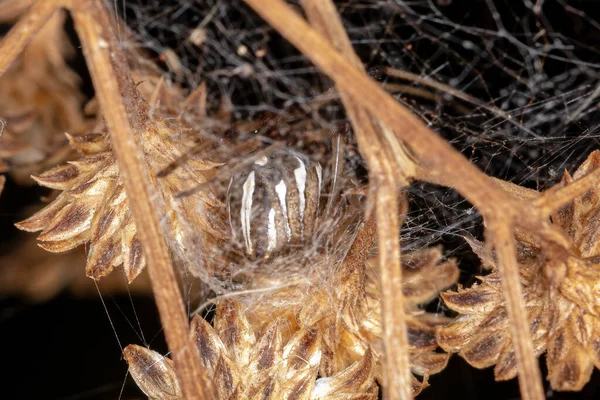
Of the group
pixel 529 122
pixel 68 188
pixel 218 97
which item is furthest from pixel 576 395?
pixel 68 188

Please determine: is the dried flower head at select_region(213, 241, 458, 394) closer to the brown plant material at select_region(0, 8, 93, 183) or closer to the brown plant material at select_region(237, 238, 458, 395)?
the brown plant material at select_region(237, 238, 458, 395)

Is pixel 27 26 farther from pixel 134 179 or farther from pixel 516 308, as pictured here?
pixel 516 308

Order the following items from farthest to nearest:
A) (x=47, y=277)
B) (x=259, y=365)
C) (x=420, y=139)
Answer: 1. (x=47, y=277)
2. (x=259, y=365)
3. (x=420, y=139)

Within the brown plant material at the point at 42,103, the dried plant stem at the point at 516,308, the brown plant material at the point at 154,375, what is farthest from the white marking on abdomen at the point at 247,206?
the brown plant material at the point at 42,103

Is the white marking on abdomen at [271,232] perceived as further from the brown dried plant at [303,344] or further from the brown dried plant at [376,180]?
the brown dried plant at [376,180]

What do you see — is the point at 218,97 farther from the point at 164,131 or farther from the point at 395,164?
the point at 395,164

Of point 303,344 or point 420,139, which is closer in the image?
point 420,139

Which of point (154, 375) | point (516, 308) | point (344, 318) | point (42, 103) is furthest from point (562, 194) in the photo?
point (42, 103)
